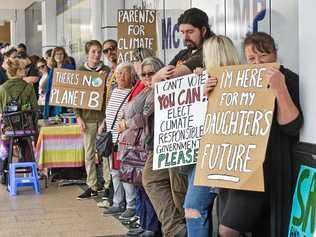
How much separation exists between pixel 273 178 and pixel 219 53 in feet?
2.58

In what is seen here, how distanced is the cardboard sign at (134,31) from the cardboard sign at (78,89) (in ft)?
1.82

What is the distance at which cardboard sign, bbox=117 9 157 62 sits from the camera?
6.07m

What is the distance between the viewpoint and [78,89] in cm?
650

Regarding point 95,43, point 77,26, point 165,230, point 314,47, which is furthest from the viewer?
point 77,26

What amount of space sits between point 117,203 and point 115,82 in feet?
3.96

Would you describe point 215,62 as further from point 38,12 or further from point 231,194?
point 38,12

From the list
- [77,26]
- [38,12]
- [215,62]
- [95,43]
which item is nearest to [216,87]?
[215,62]

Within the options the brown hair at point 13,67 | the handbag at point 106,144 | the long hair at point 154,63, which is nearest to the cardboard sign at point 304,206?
the long hair at point 154,63

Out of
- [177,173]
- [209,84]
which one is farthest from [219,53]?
[177,173]

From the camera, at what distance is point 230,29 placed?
4.84 meters

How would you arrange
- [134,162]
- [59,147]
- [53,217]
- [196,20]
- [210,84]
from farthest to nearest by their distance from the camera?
[59,147]
[53,217]
[134,162]
[196,20]
[210,84]

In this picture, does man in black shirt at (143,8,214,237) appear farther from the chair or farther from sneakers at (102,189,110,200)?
the chair

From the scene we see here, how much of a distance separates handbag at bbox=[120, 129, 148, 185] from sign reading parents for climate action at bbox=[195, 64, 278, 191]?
57.9 inches

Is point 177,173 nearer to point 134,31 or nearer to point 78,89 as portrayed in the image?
point 134,31
